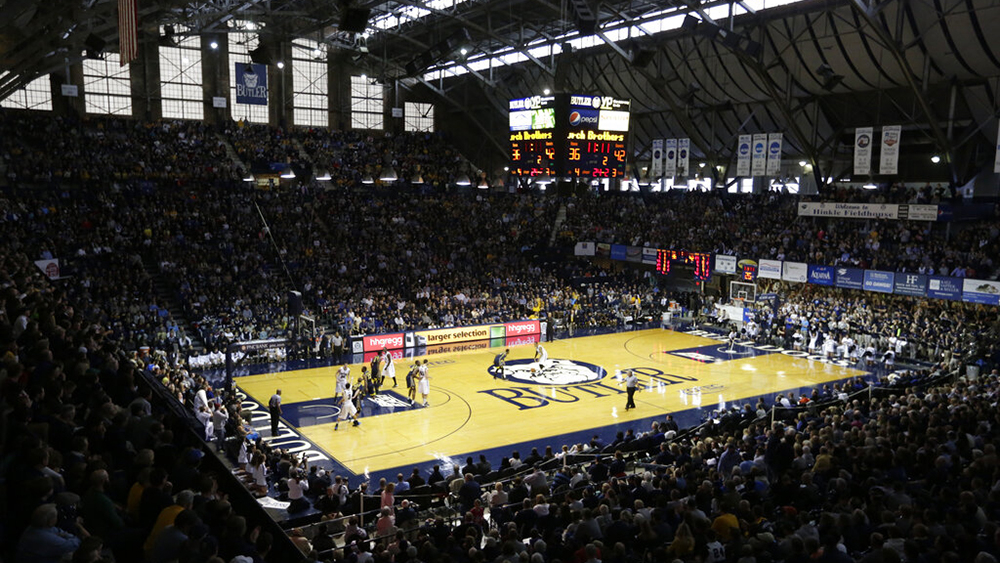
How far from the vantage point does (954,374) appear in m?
24.2

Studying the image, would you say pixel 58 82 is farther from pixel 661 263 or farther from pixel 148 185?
pixel 661 263

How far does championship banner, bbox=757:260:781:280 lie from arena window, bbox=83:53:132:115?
37.8 metres

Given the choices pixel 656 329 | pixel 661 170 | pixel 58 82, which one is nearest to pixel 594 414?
pixel 656 329

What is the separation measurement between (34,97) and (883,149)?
1752 inches

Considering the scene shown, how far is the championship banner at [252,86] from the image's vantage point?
1722 inches

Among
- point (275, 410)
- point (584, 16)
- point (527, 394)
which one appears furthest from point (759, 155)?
point (275, 410)

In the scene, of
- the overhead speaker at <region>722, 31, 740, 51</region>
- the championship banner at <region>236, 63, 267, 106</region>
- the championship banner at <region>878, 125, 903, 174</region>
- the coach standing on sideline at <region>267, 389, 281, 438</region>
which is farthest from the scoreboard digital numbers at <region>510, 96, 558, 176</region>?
the championship banner at <region>236, 63, 267, 106</region>

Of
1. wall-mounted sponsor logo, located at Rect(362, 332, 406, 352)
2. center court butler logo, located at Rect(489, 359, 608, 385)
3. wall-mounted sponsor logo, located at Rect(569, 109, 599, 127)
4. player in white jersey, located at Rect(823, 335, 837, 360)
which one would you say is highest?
wall-mounted sponsor logo, located at Rect(569, 109, 599, 127)

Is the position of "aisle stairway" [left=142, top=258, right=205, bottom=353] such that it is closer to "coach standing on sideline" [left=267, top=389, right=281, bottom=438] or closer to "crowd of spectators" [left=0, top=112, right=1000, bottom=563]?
"crowd of spectators" [left=0, top=112, right=1000, bottom=563]

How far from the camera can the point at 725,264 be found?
4012 centimetres

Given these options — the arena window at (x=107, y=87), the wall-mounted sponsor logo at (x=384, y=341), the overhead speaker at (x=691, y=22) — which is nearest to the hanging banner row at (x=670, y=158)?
the overhead speaker at (x=691, y=22)

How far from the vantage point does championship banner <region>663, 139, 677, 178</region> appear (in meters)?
41.9

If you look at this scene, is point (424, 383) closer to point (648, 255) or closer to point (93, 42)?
point (93, 42)

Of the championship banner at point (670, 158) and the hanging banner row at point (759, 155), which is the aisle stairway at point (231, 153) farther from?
the hanging banner row at point (759, 155)
